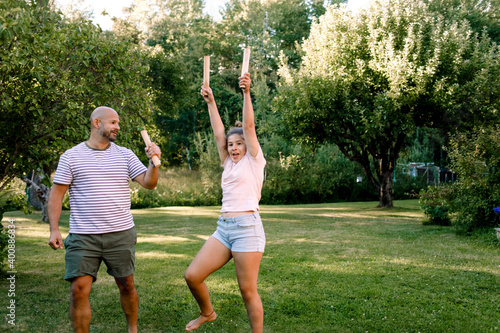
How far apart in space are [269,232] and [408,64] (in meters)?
7.36

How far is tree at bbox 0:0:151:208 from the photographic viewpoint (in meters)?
6.05

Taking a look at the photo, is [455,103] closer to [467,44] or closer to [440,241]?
[467,44]

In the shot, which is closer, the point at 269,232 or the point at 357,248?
the point at 357,248

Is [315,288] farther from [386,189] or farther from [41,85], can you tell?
[386,189]

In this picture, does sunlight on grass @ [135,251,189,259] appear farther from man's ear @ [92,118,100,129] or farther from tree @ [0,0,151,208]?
man's ear @ [92,118,100,129]

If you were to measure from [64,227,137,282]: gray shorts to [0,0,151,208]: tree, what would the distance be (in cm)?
319

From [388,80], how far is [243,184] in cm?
1248

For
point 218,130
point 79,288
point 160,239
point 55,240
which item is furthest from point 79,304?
point 160,239

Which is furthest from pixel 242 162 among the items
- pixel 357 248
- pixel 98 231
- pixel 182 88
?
pixel 182 88

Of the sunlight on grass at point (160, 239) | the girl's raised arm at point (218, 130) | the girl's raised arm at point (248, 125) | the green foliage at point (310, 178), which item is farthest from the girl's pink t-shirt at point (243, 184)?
the green foliage at point (310, 178)

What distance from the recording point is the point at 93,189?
12.6 ft

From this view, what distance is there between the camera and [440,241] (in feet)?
32.1

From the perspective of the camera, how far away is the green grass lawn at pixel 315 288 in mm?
4785

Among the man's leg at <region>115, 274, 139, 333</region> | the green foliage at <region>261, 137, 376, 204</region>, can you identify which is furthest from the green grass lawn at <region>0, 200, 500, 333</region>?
the green foliage at <region>261, 137, 376, 204</region>
